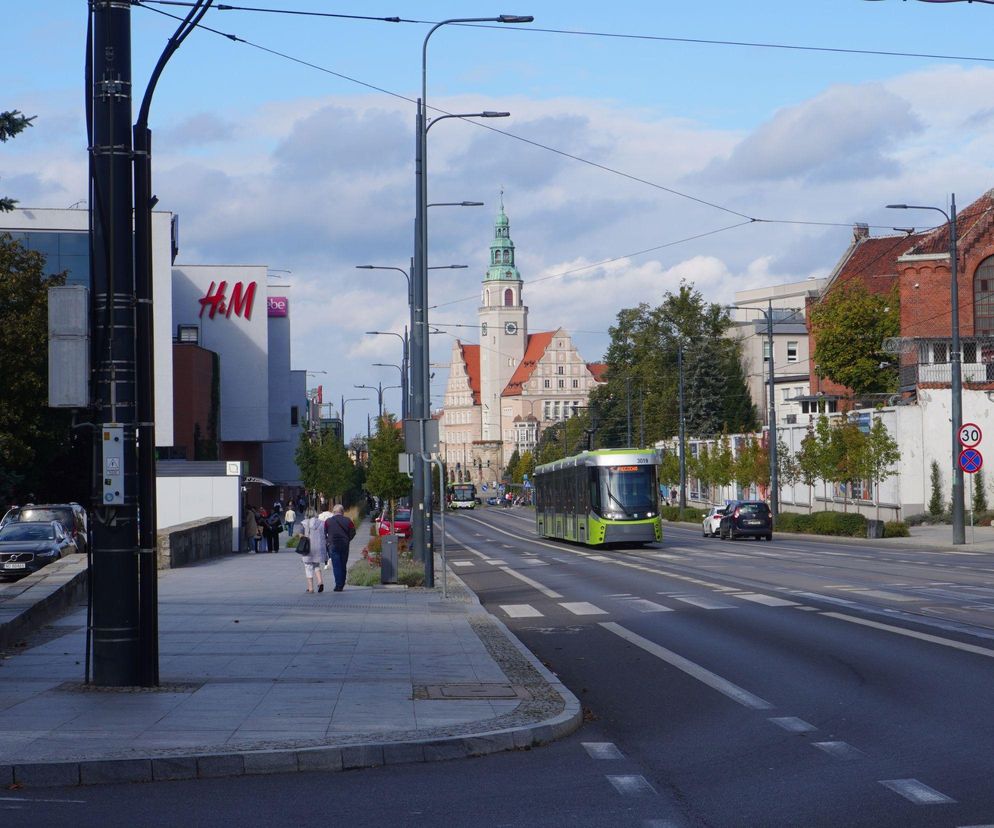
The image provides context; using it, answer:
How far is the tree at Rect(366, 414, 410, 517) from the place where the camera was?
6662 centimetres

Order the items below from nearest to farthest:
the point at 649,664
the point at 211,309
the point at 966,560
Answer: the point at 649,664
the point at 966,560
the point at 211,309

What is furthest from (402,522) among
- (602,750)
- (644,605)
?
(602,750)

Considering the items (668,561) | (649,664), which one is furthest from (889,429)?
(649,664)

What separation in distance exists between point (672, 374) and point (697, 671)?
10577 centimetres

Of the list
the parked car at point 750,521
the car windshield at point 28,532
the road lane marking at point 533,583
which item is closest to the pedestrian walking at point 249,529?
the car windshield at point 28,532

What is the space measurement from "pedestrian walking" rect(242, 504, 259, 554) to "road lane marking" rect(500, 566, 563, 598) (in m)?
13.9

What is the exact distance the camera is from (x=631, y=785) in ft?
27.8

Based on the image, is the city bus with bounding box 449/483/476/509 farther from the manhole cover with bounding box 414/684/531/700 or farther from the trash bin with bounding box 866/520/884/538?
the manhole cover with bounding box 414/684/531/700

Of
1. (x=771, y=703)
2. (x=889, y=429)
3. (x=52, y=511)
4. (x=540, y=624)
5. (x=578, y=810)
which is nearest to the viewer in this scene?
(x=578, y=810)

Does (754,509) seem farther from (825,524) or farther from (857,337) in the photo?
(857,337)

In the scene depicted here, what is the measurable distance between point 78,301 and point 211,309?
80371 millimetres

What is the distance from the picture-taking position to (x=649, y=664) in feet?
48.6

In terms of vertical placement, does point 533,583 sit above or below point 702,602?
below

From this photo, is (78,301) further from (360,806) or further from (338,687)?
(360,806)
